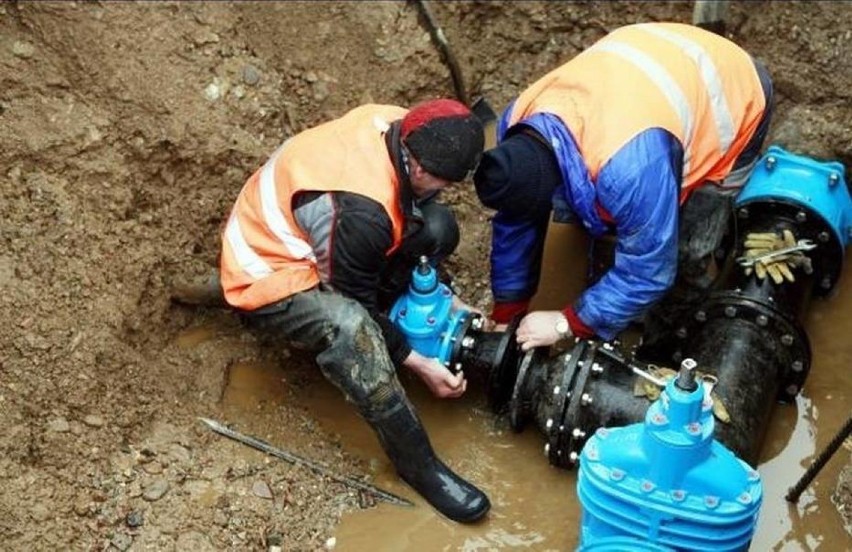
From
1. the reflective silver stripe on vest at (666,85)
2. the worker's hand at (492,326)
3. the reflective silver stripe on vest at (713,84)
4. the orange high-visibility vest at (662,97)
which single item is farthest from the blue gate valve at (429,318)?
the reflective silver stripe on vest at (713,84)

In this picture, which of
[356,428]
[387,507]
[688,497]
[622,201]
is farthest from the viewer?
[356,428]

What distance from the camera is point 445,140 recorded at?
10.4ft

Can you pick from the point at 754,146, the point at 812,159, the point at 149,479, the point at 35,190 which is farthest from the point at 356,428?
the point at 812,159

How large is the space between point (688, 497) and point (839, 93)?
227 centimetres

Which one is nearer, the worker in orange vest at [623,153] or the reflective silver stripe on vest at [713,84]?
the worker in orange vest at [623,153]

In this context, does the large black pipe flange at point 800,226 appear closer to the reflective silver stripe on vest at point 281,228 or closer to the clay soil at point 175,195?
the clay soil at point 175,195

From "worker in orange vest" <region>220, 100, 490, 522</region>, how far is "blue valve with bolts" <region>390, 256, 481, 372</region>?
5 cm

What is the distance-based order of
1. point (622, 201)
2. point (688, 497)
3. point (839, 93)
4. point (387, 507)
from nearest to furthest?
point (688, 497)
point (622, 201)
point (387, 507)
point (839, 93)

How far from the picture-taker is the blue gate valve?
352 cm

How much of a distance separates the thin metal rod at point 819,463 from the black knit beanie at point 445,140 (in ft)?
4.22

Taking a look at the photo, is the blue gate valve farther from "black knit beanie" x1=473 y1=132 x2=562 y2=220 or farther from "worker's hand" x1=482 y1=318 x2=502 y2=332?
"black knit beanie" x1=473 y1=132 x2=562 y2=220

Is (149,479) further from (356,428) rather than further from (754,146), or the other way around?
(754,146)

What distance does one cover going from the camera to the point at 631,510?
272cm

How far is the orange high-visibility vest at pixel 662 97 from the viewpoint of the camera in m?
3.27
